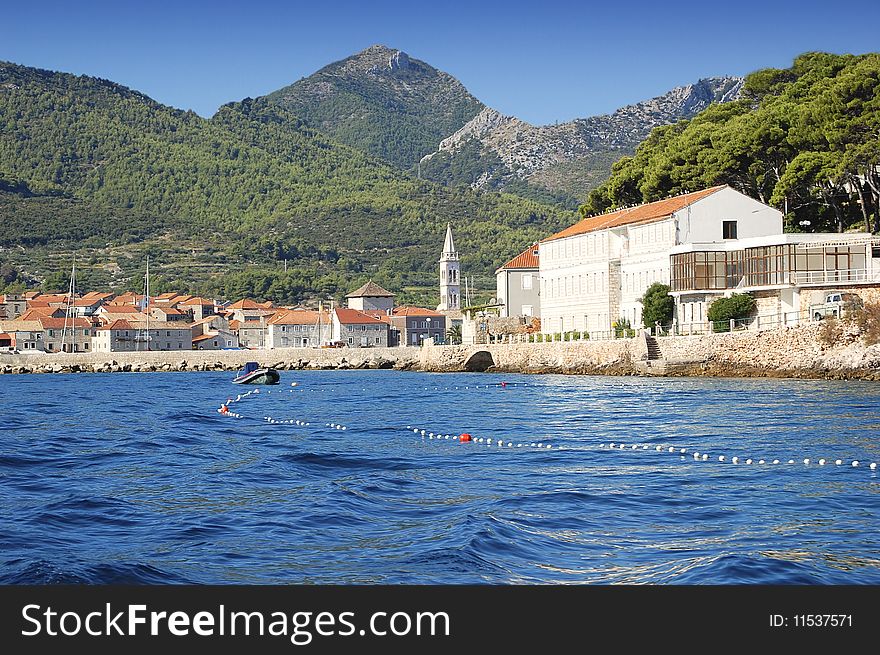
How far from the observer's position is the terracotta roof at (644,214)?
59.4 m

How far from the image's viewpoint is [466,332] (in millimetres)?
75562

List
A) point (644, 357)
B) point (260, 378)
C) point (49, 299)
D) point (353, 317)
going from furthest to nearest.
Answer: point (49, 299) < point (353, 317) < point (260, 378) < point (644, 357)

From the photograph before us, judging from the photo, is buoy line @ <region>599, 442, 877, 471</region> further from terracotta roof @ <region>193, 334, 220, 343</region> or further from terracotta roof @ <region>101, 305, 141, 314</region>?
terracotta roof @ <region>101, 305, 141, 314</region>

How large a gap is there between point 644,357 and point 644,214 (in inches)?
513

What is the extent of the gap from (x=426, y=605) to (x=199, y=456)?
16.9 metres

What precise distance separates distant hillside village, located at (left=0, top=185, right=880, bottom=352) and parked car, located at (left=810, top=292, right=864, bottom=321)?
0.17 m

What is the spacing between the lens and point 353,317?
11338 centimetres

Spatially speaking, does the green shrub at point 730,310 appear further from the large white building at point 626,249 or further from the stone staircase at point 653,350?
the large white building at point 626,249

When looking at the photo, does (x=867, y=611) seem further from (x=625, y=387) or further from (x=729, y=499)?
(x=625, y=387)

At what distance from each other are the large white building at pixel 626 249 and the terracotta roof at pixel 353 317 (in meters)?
39.6

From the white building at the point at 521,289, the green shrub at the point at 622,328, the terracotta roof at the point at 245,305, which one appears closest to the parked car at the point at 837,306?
the green shrub at the point at 622,328

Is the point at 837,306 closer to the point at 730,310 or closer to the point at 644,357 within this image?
the point at 730,310

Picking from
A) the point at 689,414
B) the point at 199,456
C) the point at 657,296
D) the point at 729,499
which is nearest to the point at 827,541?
the point at 729,499

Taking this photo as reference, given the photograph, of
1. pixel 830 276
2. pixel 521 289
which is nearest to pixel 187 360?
pixel 521 289
